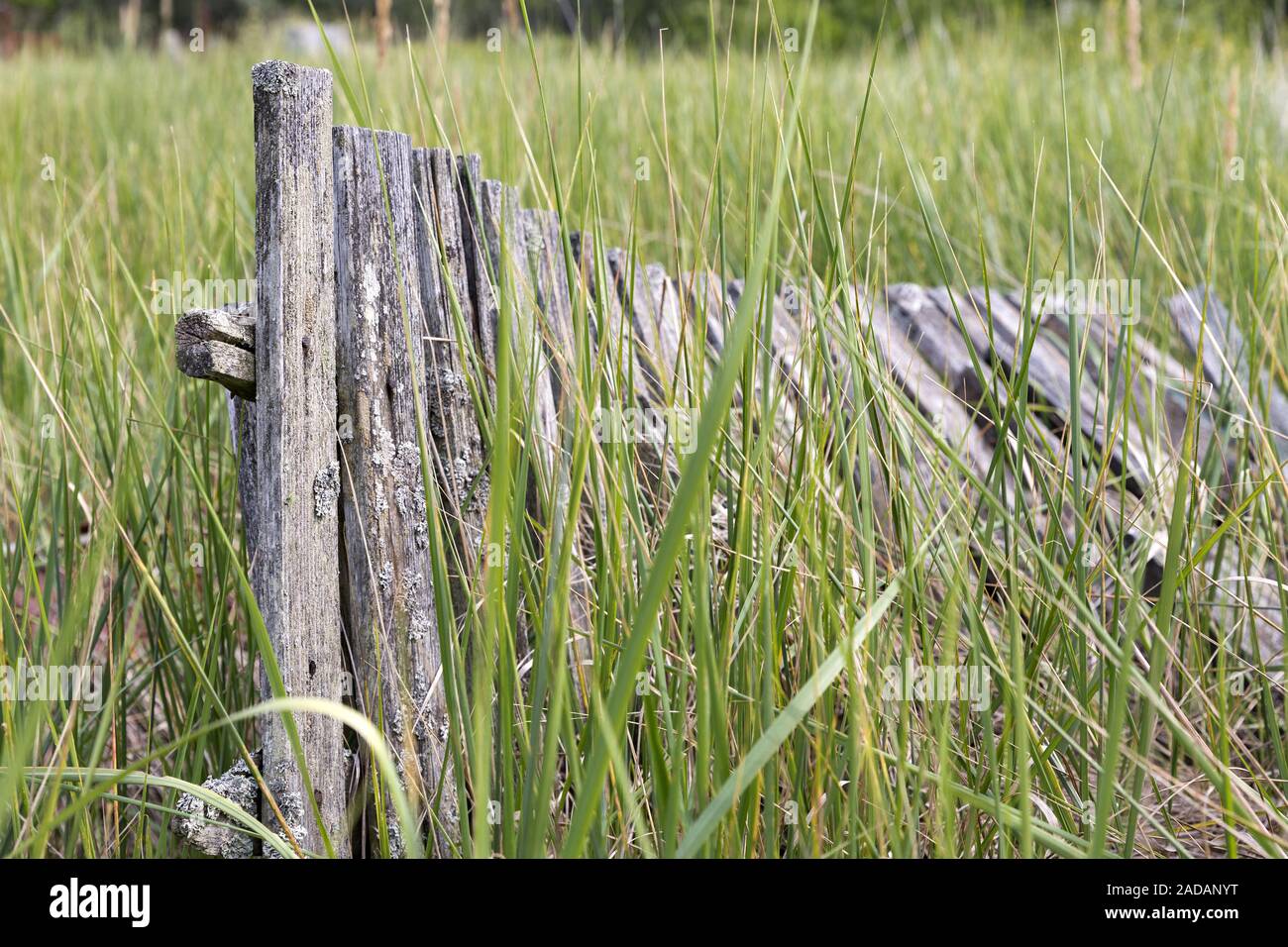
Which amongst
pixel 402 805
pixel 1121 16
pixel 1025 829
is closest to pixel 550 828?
pixel 402 805

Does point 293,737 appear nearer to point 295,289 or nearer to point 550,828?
point 550,828

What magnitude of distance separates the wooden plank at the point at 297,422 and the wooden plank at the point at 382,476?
3 cm

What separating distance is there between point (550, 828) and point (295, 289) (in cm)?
75

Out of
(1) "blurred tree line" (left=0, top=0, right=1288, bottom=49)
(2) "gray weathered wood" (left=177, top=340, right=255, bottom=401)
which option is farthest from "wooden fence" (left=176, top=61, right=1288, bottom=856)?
(1) "blurred tree line" (left=0, top=0, right=1288, bottom=49)

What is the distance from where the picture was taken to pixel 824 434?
1191 mm

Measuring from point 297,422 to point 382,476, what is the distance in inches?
5.5

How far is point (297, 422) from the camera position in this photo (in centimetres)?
123

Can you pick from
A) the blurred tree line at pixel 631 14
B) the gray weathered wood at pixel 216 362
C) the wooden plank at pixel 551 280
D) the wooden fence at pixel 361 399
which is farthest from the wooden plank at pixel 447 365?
the blurred tree line at pixel 631 14

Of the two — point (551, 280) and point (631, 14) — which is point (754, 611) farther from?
point (631, 14)

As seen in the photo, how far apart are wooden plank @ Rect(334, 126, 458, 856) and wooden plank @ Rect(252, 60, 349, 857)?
0.03 metres

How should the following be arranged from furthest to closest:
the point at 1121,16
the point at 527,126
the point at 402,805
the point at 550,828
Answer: the point at 1121,16 < the point at 527,126 < the point at 550,828 < the point at 402,805

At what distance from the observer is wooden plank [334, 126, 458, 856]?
4.24 ft

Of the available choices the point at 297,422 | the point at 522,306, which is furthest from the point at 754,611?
the point at 297,422

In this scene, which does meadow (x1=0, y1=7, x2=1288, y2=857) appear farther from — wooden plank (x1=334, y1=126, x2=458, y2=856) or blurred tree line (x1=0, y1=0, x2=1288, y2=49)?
blurred tree line (x1=0, y1=0, x2=1288, y2=49)
